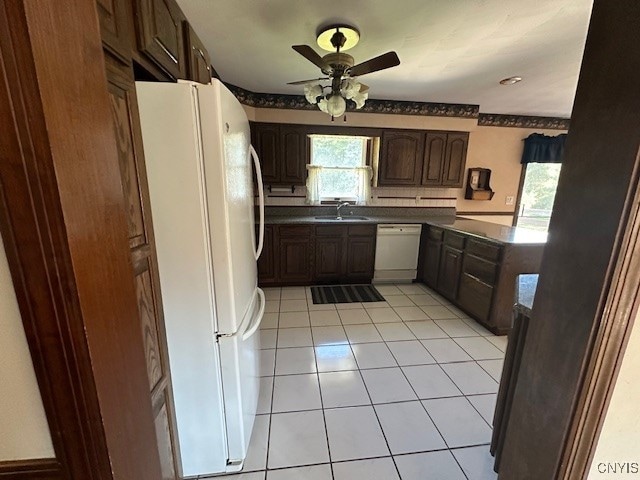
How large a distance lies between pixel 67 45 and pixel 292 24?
1.98 m

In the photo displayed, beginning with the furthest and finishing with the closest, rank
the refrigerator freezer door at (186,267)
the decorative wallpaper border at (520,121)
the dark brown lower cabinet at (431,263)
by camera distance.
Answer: the decorative wallpaper border at (520,121) < the dark brown lower cabinet at (431,263) < the refrigerator freezer door at (186,267)

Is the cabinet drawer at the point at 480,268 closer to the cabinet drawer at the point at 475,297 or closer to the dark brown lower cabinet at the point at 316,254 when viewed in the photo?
the cabinet drawer at the point at 475,297

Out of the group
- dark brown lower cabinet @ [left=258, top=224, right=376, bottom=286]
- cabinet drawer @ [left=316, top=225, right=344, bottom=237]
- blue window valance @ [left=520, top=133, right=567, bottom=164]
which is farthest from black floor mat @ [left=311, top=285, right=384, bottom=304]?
blue window valance @ [left=520, top=133, right=567, bottom=164]

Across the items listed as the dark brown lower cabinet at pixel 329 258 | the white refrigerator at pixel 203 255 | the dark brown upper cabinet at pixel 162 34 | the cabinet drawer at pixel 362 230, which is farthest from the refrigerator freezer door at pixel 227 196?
the cabinet drawer at pixel 362 230

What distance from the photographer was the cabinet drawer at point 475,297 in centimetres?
273

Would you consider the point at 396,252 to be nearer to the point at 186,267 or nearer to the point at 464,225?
the point at 464,225

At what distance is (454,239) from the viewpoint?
323 centimetres

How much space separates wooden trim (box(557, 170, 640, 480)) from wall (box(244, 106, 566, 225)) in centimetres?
371

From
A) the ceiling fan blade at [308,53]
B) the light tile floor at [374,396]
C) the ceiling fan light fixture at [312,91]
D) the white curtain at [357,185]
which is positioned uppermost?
the ceiling fan blade at [308,53]

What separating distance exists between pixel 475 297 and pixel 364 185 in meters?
2.12

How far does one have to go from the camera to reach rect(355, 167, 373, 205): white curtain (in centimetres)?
416

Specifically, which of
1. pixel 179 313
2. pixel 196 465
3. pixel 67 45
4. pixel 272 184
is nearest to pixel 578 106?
pixel 67 45

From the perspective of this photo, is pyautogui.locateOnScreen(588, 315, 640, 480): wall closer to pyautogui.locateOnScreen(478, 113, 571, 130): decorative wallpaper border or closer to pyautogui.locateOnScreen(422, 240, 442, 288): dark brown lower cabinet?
pyautogui.locateOnScreen(422, 240, 442, 288): dark brown lower cabinet

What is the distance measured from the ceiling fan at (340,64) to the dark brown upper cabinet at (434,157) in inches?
71.5
